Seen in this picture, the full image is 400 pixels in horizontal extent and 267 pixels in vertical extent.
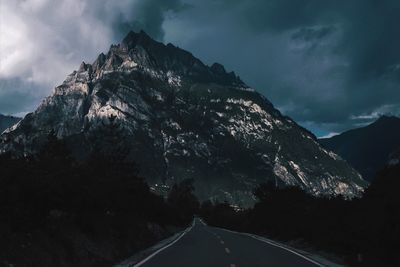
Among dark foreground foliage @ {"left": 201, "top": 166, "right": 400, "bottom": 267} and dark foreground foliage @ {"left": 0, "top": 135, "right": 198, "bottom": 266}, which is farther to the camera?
dark foreground foliage @ {"left": 201, "top": 166, "right": 400, "bottom": 267}

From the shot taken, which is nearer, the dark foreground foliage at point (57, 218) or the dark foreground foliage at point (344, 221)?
the dark foreground foliage at point (57, 218)

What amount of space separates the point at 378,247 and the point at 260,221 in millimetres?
33759

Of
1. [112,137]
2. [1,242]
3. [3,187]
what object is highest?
[112,137]

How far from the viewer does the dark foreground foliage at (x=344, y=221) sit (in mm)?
17922

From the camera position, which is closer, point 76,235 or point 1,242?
point 1,242

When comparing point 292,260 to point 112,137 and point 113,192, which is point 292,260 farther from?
point 112,137

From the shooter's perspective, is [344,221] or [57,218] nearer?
[57,218]

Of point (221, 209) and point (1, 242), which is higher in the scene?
point (221, 209)

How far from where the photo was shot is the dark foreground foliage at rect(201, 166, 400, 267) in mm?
17922

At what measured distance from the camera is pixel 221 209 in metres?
119

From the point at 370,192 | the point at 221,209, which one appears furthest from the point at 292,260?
the point at 221,209

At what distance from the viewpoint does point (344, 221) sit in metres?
27.0

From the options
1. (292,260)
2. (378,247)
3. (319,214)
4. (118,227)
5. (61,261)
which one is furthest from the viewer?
(319,214)

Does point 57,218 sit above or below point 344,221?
above
